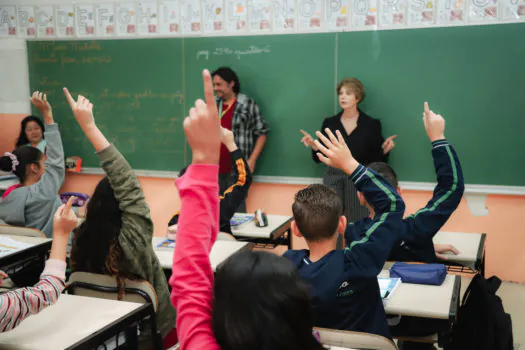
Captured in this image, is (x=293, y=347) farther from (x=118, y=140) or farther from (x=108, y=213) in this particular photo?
(x=118, y=140)

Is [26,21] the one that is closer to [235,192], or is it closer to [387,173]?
[235,192]

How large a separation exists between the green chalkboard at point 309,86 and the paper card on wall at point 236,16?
101 millimetres

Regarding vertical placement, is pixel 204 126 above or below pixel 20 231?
above

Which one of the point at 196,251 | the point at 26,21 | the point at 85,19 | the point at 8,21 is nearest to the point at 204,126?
the point at 196,251

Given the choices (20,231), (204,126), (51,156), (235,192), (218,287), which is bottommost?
(20,231)

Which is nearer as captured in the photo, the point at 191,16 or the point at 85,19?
the point at 191,16

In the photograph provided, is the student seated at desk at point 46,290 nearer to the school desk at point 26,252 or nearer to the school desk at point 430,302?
the school desk at point 26,252

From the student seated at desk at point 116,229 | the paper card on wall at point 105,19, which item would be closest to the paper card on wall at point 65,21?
the paper card on wall at point 105,19

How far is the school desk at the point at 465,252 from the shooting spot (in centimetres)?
273

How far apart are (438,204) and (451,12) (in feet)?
8.05

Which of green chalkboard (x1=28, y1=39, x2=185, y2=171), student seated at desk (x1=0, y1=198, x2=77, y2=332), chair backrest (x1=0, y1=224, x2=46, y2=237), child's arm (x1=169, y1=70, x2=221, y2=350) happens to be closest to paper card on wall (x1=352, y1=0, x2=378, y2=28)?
green chalkboard (x1=28, y1=39, x2=185, y2=171)

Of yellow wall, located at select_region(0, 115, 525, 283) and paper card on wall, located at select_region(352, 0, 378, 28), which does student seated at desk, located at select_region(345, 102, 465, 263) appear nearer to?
yellow wall, located at select_region(0, 115, 525, 283)

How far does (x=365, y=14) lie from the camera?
14.1 feet

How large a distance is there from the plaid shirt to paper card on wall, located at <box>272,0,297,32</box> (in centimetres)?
70
